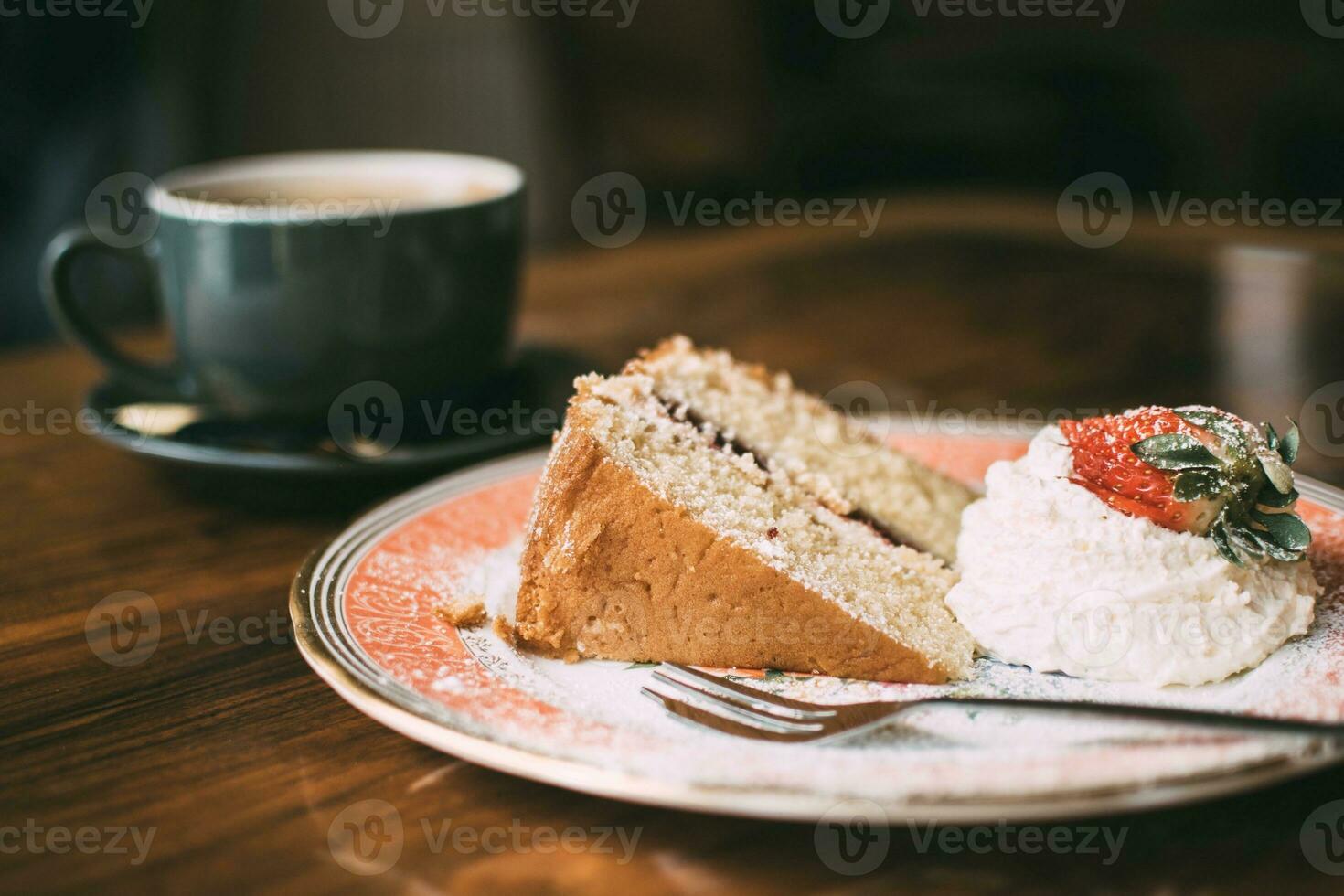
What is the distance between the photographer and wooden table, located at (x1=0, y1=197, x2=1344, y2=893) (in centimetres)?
86

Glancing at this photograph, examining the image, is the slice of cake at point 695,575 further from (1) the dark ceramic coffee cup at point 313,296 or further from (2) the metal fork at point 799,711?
(1) the dark ceramic coffee cup at point 313,296

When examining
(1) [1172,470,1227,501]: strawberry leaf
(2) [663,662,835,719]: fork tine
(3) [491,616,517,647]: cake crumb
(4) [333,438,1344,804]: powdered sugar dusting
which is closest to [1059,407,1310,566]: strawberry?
(1) [1172,470,1227,501]: strawberry leaf

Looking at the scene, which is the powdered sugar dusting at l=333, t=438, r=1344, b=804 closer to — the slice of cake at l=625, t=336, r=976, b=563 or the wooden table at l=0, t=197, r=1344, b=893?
the wooden table at l=0, t=197, r=1344, b=893

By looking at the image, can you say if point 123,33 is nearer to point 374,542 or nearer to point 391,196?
point 391,196

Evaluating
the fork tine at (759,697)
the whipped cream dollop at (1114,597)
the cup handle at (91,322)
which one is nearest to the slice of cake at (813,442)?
the whipped cream dollop at (1114,597)

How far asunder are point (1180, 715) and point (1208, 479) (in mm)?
320

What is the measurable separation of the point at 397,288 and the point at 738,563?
78 centimetres

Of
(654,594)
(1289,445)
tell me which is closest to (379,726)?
(654,594)

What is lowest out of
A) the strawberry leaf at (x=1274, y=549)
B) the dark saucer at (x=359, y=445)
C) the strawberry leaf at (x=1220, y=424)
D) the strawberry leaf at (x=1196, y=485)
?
the dark saucer at (x=359, y=445)

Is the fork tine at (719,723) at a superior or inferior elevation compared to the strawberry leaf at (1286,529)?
inferior

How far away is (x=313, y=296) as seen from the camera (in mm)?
1696

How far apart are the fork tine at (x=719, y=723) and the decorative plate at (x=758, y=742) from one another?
0.05ft

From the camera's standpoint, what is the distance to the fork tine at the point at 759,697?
1.01 meters

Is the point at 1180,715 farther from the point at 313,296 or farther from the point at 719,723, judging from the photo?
the point at 313,296
